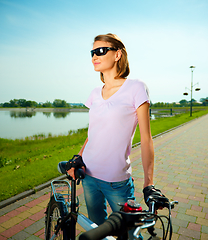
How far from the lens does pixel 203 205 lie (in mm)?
3785

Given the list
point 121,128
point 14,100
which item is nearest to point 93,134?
point 121,128

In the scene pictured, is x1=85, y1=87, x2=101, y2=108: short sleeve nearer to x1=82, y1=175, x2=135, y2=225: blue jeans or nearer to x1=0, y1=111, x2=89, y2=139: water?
x1=82, y1=175, x2=135, y2=225: blue jeans

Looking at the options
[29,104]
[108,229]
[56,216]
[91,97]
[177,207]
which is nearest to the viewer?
[108,229]

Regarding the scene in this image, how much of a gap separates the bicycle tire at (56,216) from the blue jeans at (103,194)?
0.82 feet

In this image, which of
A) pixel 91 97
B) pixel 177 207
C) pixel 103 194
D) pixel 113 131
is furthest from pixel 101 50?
pixel 177 207

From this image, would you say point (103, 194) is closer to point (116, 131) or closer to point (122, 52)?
point (116, 131)

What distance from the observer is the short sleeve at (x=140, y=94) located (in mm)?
1328

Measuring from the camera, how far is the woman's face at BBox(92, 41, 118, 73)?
1.58 m

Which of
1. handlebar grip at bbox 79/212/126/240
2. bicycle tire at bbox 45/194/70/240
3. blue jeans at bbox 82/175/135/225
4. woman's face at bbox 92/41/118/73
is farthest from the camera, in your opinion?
bicycle tire at bbox 45/194/70/240

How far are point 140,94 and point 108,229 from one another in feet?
2.77

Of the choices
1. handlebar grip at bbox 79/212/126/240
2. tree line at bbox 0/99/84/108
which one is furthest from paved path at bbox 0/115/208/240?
tree line at bbox 0/99/84/108

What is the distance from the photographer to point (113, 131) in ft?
4.64

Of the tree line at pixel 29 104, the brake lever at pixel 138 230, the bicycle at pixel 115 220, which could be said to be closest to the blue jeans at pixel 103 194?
the bicycle at pixel 115 220

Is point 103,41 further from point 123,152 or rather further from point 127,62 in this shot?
point 123,152
